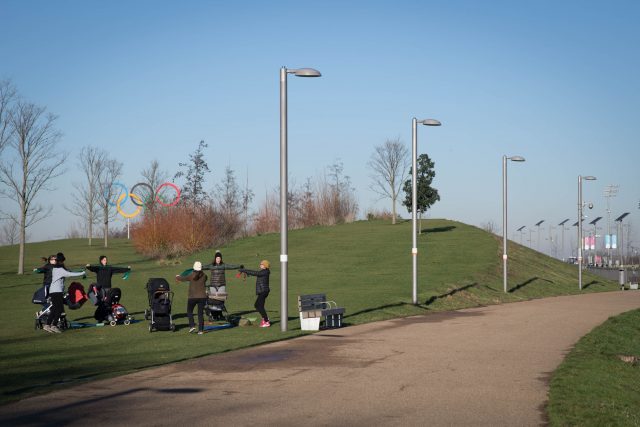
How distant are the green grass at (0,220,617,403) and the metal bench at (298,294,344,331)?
0.44m

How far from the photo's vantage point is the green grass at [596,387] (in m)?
10.2

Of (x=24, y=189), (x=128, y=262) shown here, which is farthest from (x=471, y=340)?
(x=128, y=262)

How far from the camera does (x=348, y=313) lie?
26875 mm

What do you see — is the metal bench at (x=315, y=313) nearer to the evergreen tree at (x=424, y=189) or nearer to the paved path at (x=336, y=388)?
the paved path at (x=336, y=388)

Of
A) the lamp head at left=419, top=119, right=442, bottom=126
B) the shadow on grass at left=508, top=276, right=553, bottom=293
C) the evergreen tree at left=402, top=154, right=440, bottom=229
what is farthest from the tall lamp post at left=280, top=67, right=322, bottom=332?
the evergreen tree at left=402, top=154, right=440, bottom=229

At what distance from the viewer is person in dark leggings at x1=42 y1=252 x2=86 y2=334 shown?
20.7m

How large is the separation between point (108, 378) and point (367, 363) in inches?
184

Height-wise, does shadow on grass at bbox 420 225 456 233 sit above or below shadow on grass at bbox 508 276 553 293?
above

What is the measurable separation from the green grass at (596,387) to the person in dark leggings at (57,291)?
12109 mm

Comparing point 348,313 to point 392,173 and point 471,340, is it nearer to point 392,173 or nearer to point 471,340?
point 471,340

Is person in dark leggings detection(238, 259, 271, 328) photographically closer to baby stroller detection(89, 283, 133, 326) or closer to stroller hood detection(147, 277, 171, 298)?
stroller hood detection(147, 277, 171, 298)

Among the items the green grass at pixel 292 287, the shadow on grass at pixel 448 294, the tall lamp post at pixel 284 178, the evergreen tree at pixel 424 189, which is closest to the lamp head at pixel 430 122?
the green grass at pixel 292 287

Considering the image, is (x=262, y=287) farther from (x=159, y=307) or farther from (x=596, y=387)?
(x=596, y=387)

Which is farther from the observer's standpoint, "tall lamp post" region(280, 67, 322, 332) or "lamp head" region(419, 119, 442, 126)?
"lamp head" region(419, 119, 442, 126)
